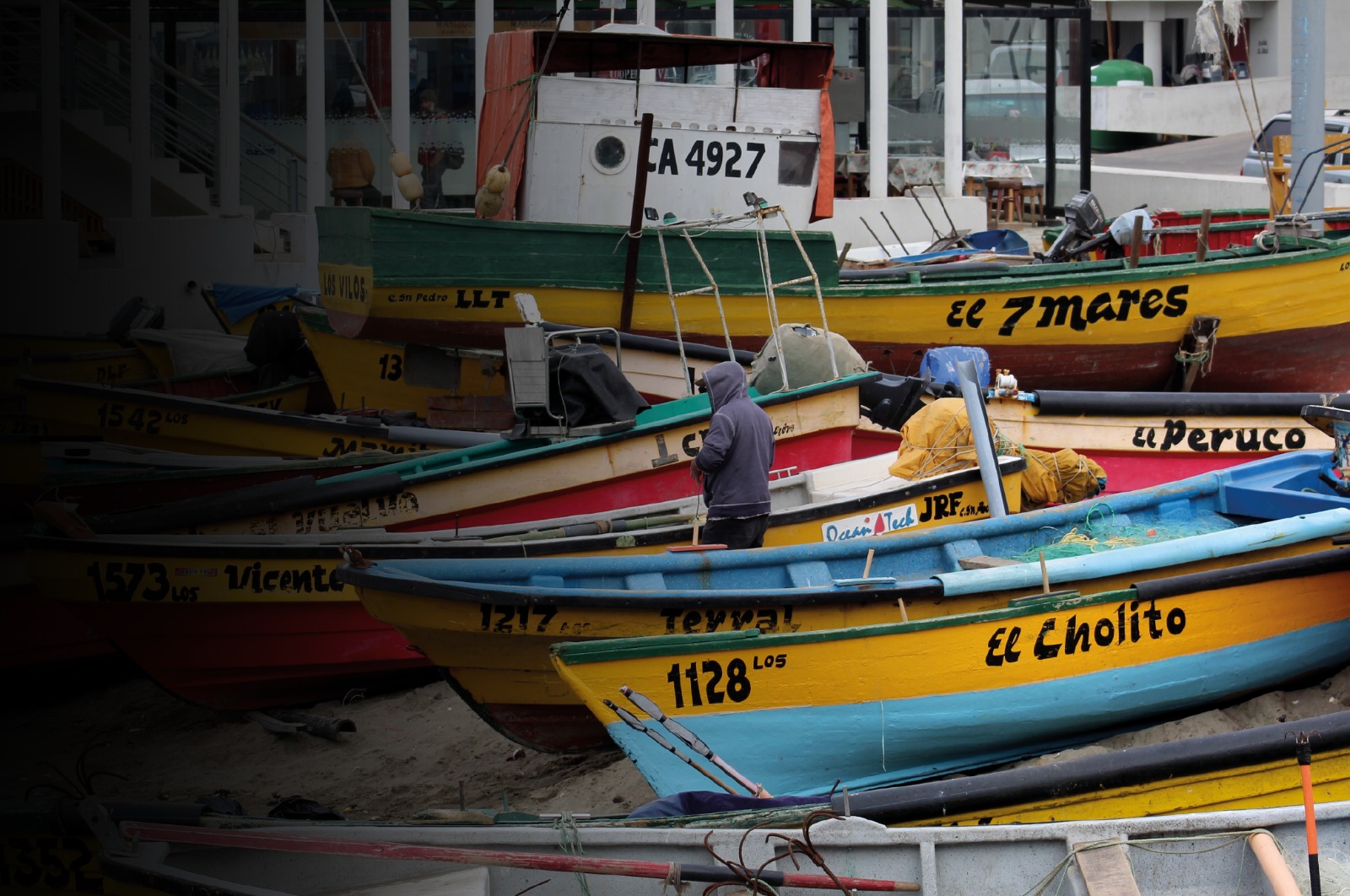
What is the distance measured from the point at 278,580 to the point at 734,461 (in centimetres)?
273

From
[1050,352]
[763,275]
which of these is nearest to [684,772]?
[763,275]

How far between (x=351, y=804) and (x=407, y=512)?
2274mm

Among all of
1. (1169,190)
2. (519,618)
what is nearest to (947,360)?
(519,618)

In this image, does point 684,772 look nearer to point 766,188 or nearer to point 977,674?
point 977,674

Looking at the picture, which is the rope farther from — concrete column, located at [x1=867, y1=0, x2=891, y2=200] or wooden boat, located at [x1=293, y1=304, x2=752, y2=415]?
concrete column, located at [x1=867, y1=0, x2=891, y2=200]

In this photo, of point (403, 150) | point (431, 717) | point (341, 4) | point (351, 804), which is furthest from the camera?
point (341, 4)

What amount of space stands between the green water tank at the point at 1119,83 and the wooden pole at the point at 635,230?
95.7ft

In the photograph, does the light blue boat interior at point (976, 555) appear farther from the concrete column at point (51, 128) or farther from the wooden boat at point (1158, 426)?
the concrete column at point (51, 128)

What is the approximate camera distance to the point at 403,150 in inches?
706

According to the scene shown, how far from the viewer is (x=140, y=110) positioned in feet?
53.7

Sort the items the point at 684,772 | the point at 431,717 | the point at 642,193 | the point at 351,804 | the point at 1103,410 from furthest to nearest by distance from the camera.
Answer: the point at 642,193 < the point at 1103,410 < the point at 431,717 < the point at 351,804 < the point at 684,772

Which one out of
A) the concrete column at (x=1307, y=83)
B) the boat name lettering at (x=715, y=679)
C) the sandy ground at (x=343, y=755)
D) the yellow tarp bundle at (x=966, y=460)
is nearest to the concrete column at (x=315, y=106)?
the sandy ground at (x=343, y=755)

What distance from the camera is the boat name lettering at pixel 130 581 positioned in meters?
7.98

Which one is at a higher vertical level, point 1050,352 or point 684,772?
point 1050,352
